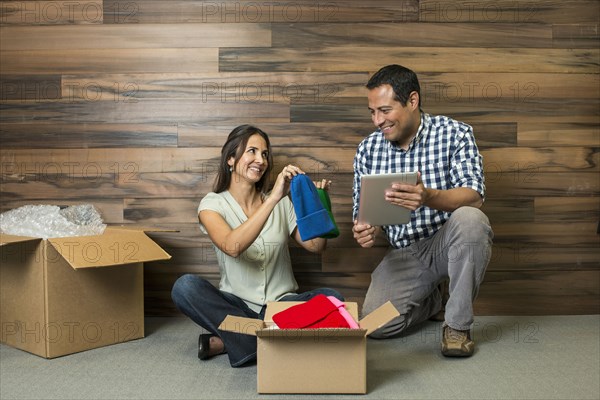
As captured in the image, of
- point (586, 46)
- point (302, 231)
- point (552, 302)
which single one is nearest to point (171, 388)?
point (302, 231)

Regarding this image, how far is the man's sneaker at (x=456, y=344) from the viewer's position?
2123 mm

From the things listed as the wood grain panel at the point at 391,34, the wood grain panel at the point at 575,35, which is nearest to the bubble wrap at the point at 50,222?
the wood grain panel at the point at 391,34

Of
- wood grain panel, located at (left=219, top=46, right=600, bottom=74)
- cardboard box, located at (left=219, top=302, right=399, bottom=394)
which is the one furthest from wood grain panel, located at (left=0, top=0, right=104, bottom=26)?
cardboard box, located at (left=219, top=302, right=399, bottom=394)

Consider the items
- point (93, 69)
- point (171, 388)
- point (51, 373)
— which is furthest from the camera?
point (93, 69)

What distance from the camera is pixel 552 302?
9.20ft

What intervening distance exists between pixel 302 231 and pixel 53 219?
3.03 feet

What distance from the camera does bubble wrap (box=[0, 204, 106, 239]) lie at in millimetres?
2246

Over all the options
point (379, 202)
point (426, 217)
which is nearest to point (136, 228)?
point (379, 202)

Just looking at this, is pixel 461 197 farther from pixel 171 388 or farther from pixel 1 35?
pixel 1 35

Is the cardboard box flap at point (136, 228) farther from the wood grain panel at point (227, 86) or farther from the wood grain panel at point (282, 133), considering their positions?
the wood grain panel at point (227, 86)

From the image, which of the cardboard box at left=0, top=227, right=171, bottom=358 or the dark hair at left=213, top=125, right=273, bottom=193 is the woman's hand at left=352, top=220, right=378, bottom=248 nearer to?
the dark hair at left=213, top=125, right=273, bottom=193

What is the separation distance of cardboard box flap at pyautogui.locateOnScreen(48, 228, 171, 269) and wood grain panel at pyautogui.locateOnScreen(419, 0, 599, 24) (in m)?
1.45

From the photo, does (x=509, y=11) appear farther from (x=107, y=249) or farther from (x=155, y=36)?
(x=107, y=249)

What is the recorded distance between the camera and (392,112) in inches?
93.0
